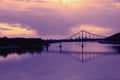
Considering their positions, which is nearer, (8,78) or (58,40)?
(8,78)

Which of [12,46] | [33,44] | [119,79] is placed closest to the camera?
[119,79]

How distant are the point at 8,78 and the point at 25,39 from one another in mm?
44898

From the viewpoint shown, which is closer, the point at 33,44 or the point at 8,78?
the point at 8,78

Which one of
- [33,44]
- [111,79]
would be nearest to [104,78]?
[111,79]

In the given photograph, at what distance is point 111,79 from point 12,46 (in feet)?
122

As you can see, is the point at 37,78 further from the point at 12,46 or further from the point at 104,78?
the point at 12,46

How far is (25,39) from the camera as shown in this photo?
201 feet

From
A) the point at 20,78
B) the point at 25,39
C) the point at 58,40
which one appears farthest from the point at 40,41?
the point at 20,78

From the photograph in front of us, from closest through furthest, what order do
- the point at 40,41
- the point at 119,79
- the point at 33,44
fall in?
the point at 119,79, the point at 33,44, the point at 40,41

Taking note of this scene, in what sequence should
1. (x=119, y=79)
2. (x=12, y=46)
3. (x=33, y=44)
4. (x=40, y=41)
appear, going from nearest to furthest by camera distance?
(x=119, y=79), (x=12, y=46), (x=33, y=44), (x=40, y=41)

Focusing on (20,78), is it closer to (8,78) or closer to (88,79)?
(8,78)

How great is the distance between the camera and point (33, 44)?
193 feet

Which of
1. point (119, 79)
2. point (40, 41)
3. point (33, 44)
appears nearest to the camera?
point (119, 79)

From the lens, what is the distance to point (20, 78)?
54.1ft
